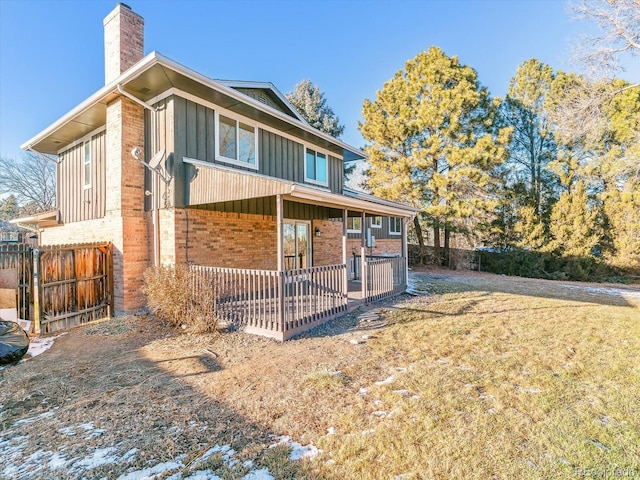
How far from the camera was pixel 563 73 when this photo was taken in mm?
Answer: 18844

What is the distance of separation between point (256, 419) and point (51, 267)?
254 inches

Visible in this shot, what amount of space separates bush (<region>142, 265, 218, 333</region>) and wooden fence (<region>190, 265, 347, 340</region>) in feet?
0.45

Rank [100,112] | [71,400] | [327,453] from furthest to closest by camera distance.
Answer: [100,112], [71,400], [327,453]

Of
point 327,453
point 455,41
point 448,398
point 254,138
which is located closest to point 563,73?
point 455,41

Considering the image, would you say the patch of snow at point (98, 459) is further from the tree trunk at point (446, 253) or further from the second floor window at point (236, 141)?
the tree trunk at point (446, 253)

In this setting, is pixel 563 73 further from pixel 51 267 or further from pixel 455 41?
pixel 51 267

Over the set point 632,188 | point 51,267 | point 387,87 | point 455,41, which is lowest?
point 51,267

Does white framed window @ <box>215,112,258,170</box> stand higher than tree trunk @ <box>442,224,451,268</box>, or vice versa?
white framed window @ <box>215,112,258,170</box>

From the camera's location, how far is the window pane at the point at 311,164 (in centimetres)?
1184

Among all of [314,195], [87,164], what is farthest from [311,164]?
[87,164]

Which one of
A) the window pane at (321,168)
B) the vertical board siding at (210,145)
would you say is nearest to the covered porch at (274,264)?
the vertical board siding at (210,145)

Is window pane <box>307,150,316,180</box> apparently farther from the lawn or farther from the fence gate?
the lawn

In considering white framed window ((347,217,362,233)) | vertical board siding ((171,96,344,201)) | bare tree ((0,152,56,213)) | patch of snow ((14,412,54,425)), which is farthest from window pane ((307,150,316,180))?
bare tree ((0,152,56,213))

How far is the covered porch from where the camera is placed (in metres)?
5.94
